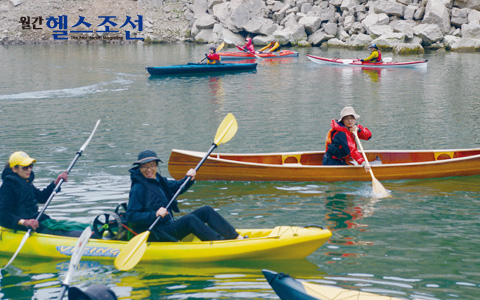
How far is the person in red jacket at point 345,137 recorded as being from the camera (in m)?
10.9

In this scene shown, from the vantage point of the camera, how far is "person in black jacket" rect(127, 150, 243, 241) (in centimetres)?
721

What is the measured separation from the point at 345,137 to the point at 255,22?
4069 centimetres

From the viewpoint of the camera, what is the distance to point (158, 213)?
7.10 meters

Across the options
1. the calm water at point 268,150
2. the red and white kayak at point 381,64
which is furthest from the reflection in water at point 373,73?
the red and white kayak at point 381,64

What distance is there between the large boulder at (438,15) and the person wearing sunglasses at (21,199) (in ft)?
132

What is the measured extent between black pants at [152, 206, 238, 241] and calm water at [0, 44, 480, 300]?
40 centimetres

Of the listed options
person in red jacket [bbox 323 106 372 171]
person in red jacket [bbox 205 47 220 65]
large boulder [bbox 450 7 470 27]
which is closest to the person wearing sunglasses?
person in red jacket [bbox 323 106 372 171]

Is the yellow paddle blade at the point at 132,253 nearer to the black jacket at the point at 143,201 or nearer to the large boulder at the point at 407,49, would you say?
the black jacket at the point at 143,201

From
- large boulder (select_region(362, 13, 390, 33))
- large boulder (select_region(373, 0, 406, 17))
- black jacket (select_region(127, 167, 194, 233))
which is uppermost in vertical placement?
large boulder (select_region(373, 0, 406, 17))

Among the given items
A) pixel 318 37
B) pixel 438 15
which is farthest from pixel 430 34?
pixel 318 37

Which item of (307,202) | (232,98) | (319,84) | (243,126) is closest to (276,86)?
(319,84)

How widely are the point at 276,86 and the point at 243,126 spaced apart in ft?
28.4

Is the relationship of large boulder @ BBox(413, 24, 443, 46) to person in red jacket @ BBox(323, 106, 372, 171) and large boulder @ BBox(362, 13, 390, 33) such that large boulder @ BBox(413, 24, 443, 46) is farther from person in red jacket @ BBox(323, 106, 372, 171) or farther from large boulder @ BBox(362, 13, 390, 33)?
person in red jacket @ BBox(323, 106, 372, 171)

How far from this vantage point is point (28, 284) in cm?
721
